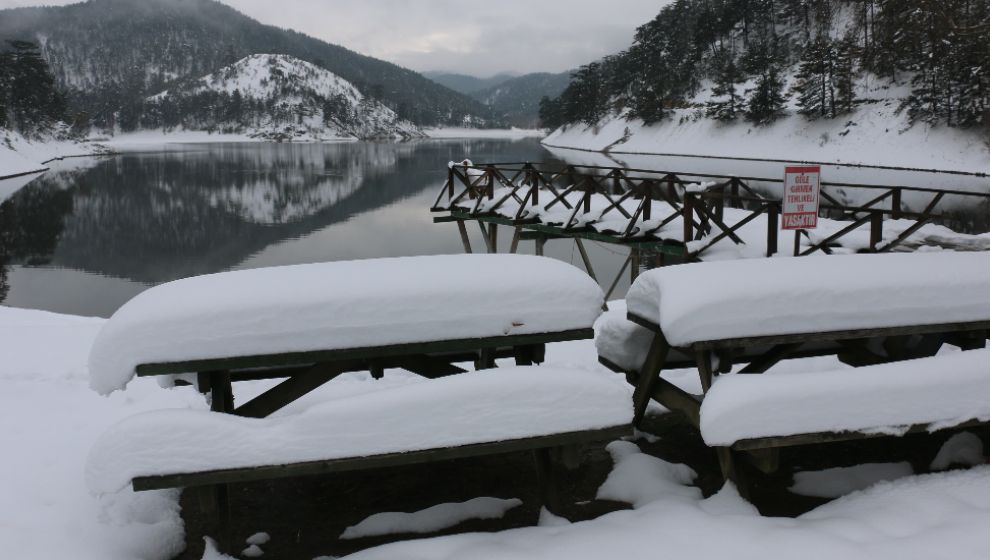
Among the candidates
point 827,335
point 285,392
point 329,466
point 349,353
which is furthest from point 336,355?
point 827,335

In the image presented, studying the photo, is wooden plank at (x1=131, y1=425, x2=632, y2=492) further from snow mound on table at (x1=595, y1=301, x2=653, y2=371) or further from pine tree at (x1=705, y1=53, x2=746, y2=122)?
pine tree at (x1=705, y1=53, x2=746, y2=122)

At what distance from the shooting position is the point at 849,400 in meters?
4.24

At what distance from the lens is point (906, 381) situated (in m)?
4.38

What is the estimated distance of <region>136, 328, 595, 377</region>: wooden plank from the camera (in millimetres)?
3900

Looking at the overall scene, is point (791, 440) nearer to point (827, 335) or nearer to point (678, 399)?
point (827, 335)

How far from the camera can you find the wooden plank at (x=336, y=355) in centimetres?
390

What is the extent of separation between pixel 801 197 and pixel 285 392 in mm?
9217

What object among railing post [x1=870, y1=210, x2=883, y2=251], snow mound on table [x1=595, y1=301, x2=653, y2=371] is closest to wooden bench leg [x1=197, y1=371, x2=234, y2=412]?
snow mound on table [x1=595, y1=301, x2=653, y2=371]

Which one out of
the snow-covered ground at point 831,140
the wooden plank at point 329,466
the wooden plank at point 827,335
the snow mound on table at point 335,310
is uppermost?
the snow-covered ground at point 831,140

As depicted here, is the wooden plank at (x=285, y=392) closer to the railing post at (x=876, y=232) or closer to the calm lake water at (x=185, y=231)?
the railing post at (x=876, y=232)

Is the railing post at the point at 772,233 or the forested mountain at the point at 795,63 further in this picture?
the forested mountain at the point at 795,63

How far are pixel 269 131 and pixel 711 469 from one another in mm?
194053

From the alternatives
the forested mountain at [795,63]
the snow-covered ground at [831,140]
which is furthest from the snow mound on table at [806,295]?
the forested mountain at [795,63]

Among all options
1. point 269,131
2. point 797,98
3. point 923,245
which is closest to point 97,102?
point 269,131
